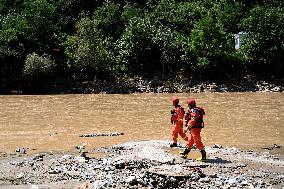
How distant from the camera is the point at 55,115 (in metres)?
26.6

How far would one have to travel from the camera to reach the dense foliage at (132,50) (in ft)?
151

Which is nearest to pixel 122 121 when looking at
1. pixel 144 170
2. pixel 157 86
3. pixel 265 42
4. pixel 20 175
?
pixel 20 175

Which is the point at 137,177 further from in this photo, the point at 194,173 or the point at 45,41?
the point at 45,41

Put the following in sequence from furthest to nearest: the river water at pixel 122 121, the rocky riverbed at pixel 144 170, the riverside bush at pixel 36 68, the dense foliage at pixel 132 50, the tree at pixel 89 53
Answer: the dense foliage at pixel 132 50, the tree at pixel 89 53, the riverside bush at pixel 36 68, the river water at pixel 122 121, the rocky riverbed at pixel 144 170

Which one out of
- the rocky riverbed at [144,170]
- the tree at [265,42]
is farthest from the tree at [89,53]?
the rocky riverbed at [144,170]

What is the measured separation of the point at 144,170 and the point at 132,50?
126 ft

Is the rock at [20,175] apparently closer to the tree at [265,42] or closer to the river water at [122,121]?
the river water at [122,121]

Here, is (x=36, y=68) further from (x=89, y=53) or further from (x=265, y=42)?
(x=265, y=42)

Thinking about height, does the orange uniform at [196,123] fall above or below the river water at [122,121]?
above

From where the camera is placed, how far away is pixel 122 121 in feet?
77.8

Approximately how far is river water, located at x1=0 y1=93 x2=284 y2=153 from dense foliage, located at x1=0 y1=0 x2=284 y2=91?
884 cm

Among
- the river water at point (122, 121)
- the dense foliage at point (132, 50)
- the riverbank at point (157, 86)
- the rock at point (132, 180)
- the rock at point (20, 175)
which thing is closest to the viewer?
the rock at point (132, 180)

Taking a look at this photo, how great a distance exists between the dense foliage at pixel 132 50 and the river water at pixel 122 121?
8.84m

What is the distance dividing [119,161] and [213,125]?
35.5 ft
